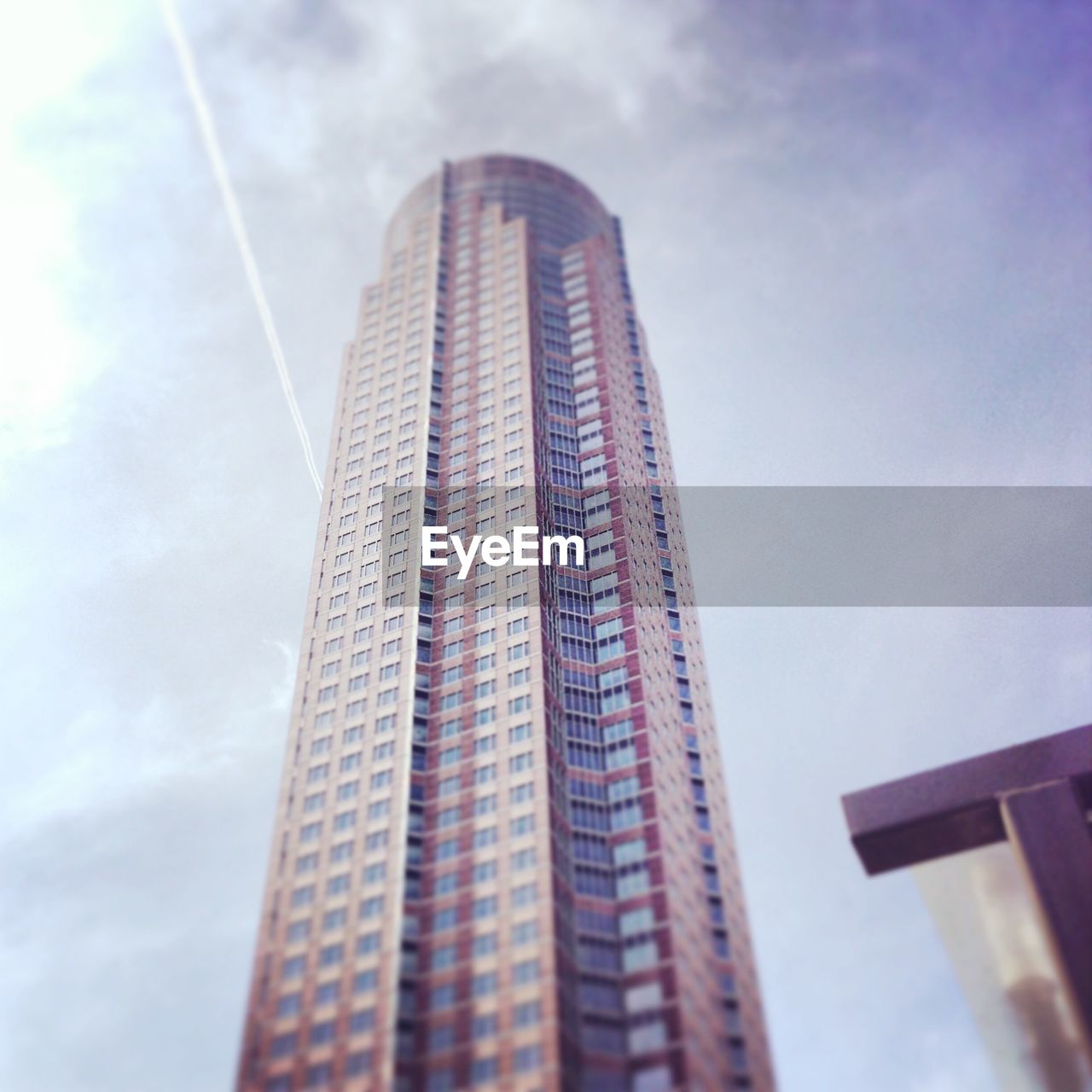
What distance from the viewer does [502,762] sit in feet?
341

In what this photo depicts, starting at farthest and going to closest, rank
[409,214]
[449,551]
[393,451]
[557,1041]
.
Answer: [409,214]
[393,451]
[449,551]
[557,1041]

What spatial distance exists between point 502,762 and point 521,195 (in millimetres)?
110708

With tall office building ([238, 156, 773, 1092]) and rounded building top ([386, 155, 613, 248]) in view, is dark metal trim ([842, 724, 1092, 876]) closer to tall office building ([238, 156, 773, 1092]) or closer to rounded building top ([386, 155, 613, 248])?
tall office building ([238, 156, 773, 1092])

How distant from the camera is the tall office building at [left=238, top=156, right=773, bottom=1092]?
288 ft

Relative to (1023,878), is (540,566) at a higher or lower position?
higher

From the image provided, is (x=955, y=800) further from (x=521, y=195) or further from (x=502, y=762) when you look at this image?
(x=521, y=195)

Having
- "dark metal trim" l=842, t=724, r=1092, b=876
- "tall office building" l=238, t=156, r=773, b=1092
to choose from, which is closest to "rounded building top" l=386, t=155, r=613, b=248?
"tall office building" l=238, t=156, r=773, b=1092

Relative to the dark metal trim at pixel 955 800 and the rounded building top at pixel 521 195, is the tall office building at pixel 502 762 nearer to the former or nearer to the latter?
the dark metal trim at pixel 955 800

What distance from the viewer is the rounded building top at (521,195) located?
185375 millimetres

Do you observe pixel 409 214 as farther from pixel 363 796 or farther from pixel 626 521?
pixel 363 796

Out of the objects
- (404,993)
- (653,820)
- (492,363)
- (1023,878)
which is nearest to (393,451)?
(492,363)

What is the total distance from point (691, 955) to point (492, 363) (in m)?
79.3

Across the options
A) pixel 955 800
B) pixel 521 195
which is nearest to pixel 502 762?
pixel 955 800

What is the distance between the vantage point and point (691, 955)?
93062 mm
